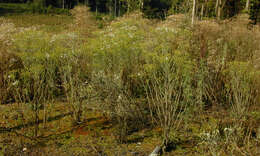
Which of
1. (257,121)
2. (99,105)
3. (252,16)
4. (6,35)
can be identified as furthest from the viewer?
(252,16)

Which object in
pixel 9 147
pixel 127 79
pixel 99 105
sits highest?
pixel 127 79

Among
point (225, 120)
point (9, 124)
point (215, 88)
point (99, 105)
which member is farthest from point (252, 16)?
point (9, 124)

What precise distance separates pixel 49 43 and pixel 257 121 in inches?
165

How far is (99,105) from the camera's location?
4.76 metres

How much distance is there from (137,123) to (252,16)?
14615 millimetres

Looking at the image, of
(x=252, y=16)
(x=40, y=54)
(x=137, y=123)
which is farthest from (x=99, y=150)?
(x=252, y=16)

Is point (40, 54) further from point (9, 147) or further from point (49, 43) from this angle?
point (9, 147)

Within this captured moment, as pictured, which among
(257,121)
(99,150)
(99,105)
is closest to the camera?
(99,150)

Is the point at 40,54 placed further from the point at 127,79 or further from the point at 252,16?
the point at 252,16

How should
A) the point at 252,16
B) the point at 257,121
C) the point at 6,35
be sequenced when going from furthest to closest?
the point at 252,16
the point at 6,35
the point at 257,121

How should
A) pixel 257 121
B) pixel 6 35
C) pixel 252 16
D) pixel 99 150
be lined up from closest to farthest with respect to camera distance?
pixel 99 150 < pixel 257 121 < pixel 6 35 < pixel 252 16

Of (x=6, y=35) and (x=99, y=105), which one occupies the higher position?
(x=6, y=35)

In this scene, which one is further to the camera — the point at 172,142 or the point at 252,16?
the point at 252,16

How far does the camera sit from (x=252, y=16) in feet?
51.9
